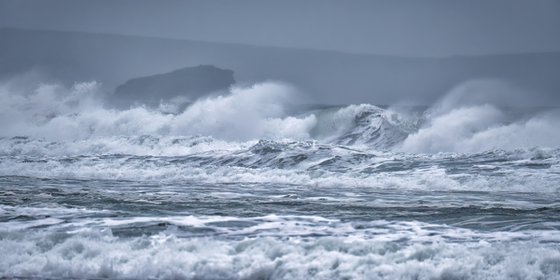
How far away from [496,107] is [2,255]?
95.3ft

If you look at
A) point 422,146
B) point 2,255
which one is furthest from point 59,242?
point 422,146

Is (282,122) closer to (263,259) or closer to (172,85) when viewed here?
(172,85)

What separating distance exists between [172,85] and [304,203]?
43416mm

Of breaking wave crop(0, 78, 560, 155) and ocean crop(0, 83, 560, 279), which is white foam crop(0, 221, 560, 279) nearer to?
ocean crop(0, 83, 560, 279)

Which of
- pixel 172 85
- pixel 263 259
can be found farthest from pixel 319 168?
pixel 172 85

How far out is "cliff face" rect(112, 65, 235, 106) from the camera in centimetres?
4872

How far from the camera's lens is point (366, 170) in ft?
61.3

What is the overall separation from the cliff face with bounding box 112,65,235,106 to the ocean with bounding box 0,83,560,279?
49.1 feet

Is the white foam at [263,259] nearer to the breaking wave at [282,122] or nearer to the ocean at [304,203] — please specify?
the ocean at [304,203]

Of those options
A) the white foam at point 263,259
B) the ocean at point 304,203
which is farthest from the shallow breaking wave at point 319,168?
the white foam at point 263,259

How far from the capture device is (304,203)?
38.0 ft

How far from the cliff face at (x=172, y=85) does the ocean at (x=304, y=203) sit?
14961 millimetres

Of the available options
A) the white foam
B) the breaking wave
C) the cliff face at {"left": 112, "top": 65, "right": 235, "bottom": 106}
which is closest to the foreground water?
the white foam

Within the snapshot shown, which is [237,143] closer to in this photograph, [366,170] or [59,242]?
[366,170]
